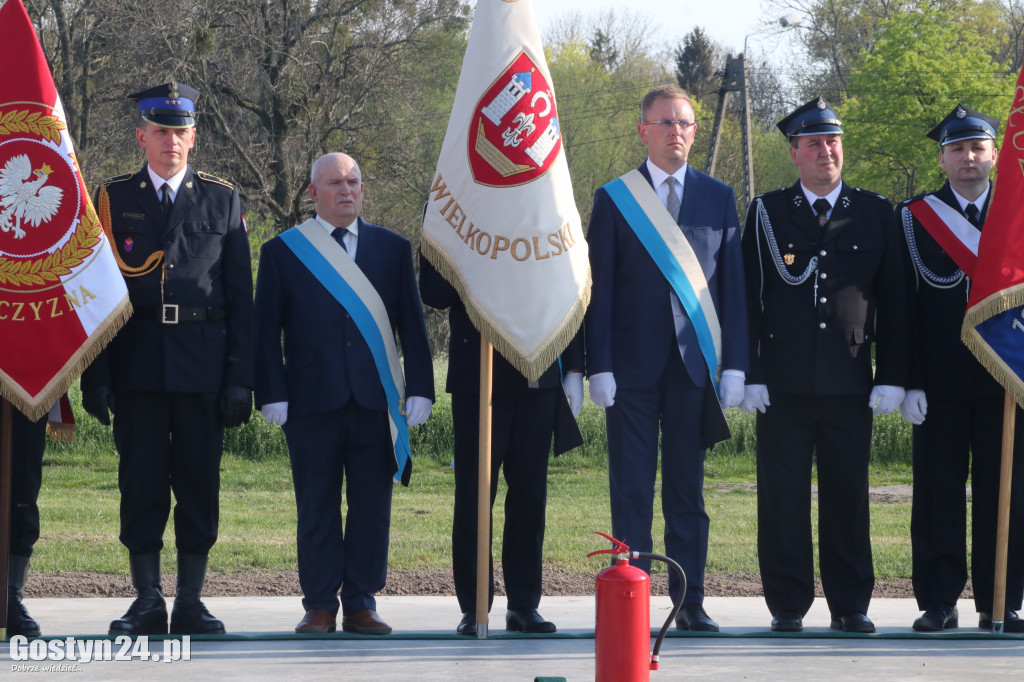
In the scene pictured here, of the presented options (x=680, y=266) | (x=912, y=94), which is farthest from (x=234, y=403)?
(x=912, y=94)

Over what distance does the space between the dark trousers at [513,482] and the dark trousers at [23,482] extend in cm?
178

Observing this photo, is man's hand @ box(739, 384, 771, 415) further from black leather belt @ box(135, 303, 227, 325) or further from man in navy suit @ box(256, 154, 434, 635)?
black leather belt @ box(135, 303, 227, 325)

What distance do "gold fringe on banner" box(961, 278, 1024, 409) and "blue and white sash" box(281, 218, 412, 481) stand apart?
2470 mm

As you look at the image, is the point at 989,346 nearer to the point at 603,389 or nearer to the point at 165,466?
the point at 603,389

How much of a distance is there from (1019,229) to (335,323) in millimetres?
2966

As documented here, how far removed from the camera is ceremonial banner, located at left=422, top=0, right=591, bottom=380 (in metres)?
5.15

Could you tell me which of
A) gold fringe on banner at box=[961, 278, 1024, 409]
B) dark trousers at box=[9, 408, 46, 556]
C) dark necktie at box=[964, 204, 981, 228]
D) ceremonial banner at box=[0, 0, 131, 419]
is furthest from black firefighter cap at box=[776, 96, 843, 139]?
dark trousers at box=[9, 408, 46, 556]

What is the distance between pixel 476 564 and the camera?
5.20 meters

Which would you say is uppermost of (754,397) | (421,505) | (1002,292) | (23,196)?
(23,196)

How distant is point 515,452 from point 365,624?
953 millimetres

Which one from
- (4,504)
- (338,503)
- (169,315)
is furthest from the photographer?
(338,503)

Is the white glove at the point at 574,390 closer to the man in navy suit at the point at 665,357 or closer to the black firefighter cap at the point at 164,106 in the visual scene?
the man in navy suit at the point at 665,357

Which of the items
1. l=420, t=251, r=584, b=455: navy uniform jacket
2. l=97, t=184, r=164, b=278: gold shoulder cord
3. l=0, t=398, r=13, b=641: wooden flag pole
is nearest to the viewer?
l=0, t=398, r=13, b=641: wooden flag pole

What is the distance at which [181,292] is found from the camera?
5094 millimetres
